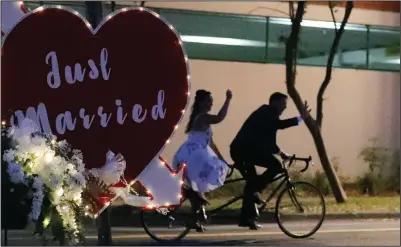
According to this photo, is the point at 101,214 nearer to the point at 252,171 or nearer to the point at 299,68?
the point at 252,171

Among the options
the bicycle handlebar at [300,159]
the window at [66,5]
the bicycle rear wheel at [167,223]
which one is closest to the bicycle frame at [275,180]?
the bicycle handlebar at [300,159]

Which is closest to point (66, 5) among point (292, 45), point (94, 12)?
point (94, 12)

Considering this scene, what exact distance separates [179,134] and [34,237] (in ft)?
4.41

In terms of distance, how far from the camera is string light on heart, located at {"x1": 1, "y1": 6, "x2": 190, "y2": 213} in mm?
5645

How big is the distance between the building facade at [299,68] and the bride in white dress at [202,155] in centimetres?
6

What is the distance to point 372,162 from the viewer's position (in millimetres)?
5984

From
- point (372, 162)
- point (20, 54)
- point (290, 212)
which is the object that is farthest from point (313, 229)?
point (20, 54)

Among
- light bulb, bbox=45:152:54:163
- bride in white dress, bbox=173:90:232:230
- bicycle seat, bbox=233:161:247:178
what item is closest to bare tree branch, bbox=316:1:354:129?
bicycle seat, bbox=233:161:247:178

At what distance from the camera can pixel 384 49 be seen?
6.00 m

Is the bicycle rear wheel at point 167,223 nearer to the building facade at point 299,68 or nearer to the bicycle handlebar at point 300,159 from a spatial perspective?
the building facade at point 299,68

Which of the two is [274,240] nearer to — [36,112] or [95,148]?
[95,148]

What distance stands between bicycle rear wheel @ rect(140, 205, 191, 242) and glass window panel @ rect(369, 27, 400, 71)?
1.89 metres

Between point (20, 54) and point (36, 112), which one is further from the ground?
point (20, 54)

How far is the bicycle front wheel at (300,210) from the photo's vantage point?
5840mm
